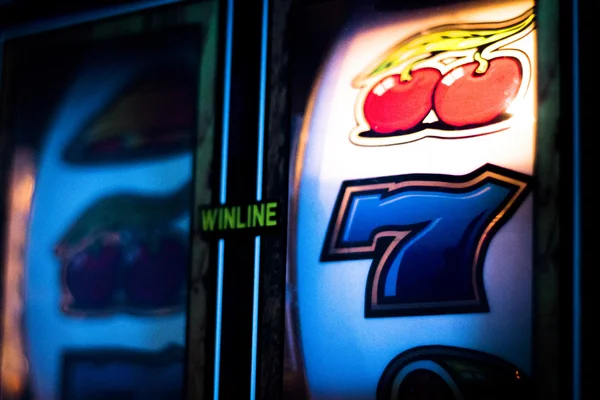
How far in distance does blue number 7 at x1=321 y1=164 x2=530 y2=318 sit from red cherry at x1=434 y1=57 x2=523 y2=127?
0.16m

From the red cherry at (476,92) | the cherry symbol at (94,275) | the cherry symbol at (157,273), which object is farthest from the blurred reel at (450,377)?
the cherry symbol at (94,275)

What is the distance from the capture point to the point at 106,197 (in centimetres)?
294

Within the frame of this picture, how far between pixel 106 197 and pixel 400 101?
1111 mm

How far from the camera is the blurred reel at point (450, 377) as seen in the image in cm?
219

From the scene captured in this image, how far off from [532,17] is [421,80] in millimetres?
359

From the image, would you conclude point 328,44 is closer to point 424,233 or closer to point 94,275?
point 424,233

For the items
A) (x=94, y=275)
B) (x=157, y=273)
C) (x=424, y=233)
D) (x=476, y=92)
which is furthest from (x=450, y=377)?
(x=94, y=275)

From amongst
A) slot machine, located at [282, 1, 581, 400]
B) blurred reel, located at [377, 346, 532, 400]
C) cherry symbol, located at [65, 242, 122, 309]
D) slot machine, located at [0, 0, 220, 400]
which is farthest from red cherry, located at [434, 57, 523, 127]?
cherry symbol, located at [65, 242, 122, 309]

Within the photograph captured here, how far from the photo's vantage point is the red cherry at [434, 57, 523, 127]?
2.35m

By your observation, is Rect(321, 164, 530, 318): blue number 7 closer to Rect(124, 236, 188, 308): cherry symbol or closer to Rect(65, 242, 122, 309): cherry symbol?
Rect(124, 236, 188, 308): cherry symbol

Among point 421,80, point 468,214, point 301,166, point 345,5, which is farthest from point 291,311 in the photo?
point 345,5

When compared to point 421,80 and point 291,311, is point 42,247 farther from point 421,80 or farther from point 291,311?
point 421,80

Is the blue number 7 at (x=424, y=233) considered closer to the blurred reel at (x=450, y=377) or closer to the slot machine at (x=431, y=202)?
the slot machine at (x=431, y=202)

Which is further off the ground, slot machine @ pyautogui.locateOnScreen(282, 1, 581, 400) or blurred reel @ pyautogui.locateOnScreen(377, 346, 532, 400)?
slot machine @ pyautogui.locateOnScreen(282, 1, 581, 400)
